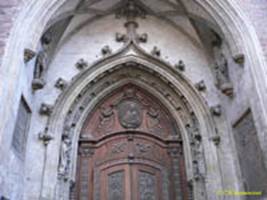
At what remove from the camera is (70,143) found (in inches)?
178

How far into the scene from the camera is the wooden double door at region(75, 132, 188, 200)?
4480mm

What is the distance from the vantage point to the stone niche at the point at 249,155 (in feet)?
11.6

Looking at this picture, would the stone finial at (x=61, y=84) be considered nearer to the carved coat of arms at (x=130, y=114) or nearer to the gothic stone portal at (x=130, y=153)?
the gothic stone portal at (x=130, y=153)

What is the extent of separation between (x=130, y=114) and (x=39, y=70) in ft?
5.32

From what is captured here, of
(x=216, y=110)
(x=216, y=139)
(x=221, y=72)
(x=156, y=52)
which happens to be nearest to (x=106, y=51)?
(x=156, y=52)

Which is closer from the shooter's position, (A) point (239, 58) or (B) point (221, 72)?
(A) point (239, 58)

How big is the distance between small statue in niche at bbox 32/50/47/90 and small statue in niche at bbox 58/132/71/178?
82 centimetres

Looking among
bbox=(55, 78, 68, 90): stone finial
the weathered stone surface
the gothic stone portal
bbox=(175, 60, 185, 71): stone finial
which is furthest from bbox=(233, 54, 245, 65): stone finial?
bbox=(55, 78, 68, 90): stone finial

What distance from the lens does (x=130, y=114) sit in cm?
499

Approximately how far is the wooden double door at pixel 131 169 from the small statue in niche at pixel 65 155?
327mm

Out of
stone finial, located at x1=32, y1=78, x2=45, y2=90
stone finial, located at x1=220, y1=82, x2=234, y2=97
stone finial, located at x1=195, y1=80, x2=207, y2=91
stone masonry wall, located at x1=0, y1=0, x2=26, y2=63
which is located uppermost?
stone masonry wall, located at x1=0, y1=0, x2=26, y2=63

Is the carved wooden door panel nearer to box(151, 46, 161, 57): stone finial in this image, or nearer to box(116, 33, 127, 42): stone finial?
box(151, 46, 161, 57): stone finial

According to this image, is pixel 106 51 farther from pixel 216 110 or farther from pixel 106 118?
pixel 216 110

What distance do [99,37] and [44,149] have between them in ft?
7.19
